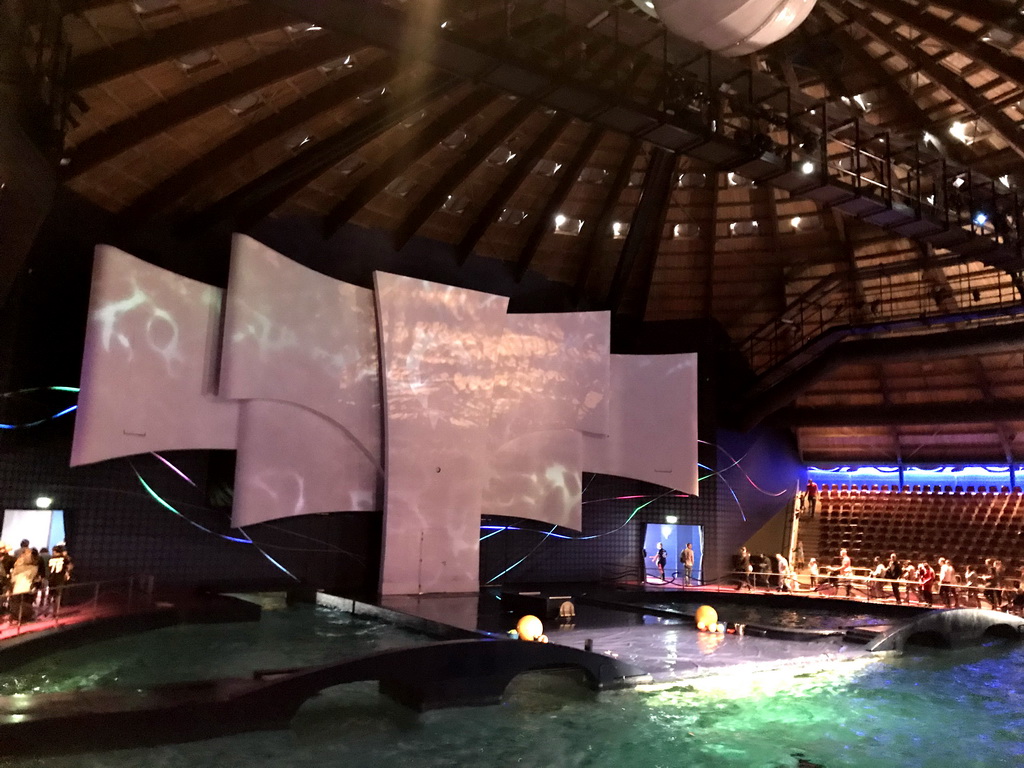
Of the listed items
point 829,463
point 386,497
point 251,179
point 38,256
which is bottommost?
point 386,497

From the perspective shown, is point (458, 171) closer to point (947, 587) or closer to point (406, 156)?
point (406, 156)

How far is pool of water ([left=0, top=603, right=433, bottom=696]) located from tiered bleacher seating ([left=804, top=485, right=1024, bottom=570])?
49.4 ft

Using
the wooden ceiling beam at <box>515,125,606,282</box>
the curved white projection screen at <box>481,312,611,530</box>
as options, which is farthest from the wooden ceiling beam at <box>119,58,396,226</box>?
the curved white projection screen at <box>481,312,611,530</box>

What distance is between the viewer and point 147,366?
13125 mm

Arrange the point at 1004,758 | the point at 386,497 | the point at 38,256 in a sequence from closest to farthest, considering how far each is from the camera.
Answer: the point at 1004,758 → the point at 38,256 → the point at 386,497

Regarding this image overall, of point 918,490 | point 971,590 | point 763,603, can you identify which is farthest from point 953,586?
point 918,490

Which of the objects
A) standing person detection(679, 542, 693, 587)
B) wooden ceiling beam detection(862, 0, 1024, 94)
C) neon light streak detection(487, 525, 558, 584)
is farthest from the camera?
standing person detection(679, 542, 693, 587)

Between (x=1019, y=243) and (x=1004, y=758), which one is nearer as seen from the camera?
(x=1004, y=758)

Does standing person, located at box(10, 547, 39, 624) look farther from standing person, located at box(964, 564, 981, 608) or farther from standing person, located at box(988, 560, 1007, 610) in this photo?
standing person, located at box(964, 564, 981, 608)

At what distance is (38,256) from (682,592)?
13501 millimetres

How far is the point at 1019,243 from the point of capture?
44.1 feet

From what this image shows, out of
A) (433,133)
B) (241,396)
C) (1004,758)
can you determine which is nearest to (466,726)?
(1004,758)

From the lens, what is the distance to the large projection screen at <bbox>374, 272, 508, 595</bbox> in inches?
625

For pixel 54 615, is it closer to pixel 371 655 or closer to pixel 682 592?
pixel 371 655
